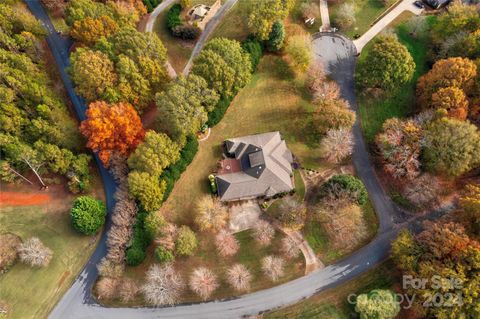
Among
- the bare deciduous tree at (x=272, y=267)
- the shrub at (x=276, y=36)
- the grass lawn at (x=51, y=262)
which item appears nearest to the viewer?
the grass lawn at (x=51, y=262)

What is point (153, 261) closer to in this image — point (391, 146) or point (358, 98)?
point (391, 146)

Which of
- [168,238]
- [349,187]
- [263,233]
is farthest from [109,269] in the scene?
[349,187]

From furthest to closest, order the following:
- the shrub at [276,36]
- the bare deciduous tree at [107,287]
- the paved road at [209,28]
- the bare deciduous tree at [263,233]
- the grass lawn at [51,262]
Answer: the paved road at [209,28], the shrub at [276,36], the bare deciduous tree at [263,233], the grass lawn at [51,262], the bare deciduous tree at [107,287]

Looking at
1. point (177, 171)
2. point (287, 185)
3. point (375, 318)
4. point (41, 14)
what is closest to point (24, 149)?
point (177, 171)

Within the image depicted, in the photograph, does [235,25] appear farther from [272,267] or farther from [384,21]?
[272,267]

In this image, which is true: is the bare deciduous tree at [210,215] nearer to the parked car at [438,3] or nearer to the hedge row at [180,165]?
the hedge row at [180,165]

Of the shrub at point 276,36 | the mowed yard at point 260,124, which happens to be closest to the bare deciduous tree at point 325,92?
the mowed yard at point 260,124
